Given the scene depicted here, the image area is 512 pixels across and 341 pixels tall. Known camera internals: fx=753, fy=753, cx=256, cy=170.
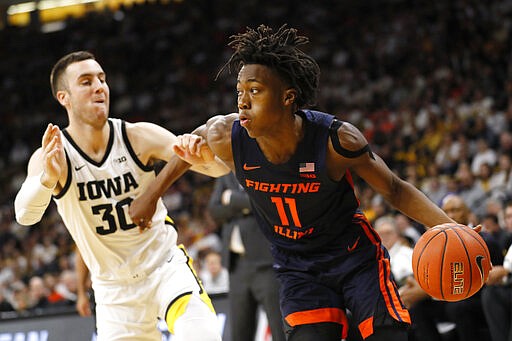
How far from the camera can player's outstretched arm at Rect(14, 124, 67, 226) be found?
3910mm

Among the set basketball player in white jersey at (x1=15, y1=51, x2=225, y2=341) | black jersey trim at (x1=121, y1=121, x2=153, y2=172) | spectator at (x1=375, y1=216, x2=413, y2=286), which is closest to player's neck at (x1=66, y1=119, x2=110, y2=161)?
basketball player in white jersey at (x1=15, y1=51, x2=225, y2=341)

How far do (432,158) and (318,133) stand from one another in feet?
30.1

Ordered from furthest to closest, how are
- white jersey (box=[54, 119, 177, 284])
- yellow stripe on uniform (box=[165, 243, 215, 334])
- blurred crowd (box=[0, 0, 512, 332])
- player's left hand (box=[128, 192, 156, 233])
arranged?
blurred crowd (box=[0, 0, 512, 332]) < white jersey (box=[54, 119, 177, 284]) < yellow stripe on uniform (box=[165, 243, 215, 334]) < player's left hand (box=[128, 192, 156, 233])

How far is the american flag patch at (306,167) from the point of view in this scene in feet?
11.3

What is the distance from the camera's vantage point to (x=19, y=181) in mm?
17422

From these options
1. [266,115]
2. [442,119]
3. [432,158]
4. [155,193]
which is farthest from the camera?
[442,119]

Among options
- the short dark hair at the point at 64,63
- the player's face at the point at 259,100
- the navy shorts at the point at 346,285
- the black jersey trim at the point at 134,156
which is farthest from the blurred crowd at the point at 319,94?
the player's face at the point at 259,100

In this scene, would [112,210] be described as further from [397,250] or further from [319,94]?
[319,94]

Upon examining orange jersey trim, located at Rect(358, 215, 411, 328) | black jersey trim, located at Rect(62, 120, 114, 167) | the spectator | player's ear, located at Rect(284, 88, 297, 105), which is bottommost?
the spectator

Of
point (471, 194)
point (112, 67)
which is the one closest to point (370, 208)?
point (471, 194)

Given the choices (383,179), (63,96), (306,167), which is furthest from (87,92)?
(383,179)

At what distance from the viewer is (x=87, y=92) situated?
14.4 feet

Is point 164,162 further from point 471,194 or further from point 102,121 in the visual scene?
point 471,194

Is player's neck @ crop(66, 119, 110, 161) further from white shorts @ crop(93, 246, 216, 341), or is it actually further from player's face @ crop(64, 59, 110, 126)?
white shorts @ crop(93, 246, 216, 341)
